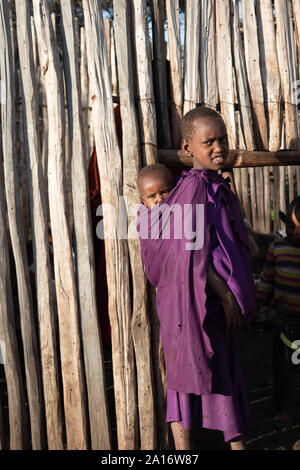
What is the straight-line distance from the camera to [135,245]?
3443 mm

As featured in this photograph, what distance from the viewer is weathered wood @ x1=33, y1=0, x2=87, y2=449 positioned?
11.1 feet

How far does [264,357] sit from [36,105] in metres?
3.61

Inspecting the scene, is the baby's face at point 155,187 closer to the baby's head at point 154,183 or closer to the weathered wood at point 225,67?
the baby's head at point 154,183

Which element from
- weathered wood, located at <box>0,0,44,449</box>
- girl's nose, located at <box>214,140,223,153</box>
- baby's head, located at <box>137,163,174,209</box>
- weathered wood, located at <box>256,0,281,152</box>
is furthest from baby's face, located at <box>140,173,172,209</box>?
weathered wood, located at <box>256,0,281,152</box>

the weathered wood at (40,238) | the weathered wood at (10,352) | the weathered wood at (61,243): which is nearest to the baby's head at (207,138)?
the weathered wood at (61,243)

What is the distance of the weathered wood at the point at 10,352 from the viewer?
11.4 ft

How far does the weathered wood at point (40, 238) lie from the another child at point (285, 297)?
5.25 ft

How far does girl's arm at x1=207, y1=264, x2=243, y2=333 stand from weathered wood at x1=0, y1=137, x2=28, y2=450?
1290 mm

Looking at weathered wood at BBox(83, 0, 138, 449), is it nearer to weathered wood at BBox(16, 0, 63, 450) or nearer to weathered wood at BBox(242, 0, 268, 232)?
weathered wood at BBox(16, 0, 63, 450)

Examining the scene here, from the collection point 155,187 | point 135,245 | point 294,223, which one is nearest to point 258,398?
point 294,223

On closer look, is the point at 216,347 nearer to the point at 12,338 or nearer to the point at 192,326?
the point at 192,326

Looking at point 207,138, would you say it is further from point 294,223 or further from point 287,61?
point 294,223

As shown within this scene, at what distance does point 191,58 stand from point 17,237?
58.4 inches

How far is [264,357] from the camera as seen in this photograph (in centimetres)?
588
